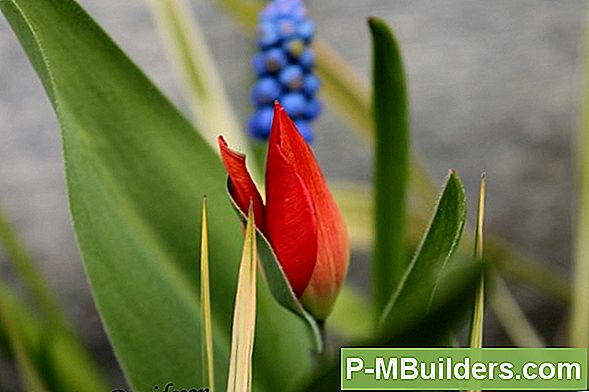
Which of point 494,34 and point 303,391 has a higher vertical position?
point 494,34

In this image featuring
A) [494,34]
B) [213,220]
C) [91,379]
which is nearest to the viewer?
[213,220]

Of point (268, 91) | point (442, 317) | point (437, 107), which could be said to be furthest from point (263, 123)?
point (437, 107)

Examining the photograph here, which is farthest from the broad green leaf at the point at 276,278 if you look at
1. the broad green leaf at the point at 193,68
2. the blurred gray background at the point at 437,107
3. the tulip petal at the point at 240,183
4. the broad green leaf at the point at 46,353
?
the blurred gray background at the point at 437,107

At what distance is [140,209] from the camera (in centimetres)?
30

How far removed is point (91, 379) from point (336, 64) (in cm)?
23

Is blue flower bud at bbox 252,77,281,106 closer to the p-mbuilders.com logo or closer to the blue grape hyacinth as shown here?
the blue grape hyacinth

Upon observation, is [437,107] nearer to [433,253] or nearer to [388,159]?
[388,159]

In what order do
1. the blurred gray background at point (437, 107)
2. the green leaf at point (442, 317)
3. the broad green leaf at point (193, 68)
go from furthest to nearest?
the blurred gray background at point (437, 107) < the broad green leaf at point (193, 68) < the green leaf at point (442, 317)

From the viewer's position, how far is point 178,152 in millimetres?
299

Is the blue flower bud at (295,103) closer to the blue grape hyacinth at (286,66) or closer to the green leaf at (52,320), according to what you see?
the blue grape hyacinth at (286,66)

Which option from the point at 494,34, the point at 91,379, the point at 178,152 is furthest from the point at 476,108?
the point at 178,152

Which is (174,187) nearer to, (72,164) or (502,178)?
(72,164)

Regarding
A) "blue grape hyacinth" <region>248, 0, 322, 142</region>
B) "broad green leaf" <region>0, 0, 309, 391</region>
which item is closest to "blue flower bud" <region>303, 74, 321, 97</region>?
"blue grape hyacinth" <region>248, 0, 322, 142</region>

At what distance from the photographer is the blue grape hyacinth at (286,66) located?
0.39 m
